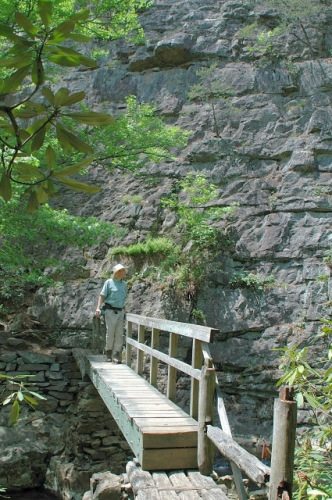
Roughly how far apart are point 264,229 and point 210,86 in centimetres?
530

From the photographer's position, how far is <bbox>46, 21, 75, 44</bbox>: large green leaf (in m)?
1.10

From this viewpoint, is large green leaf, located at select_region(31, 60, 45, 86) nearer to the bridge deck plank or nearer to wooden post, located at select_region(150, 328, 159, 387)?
the bridge deck plank

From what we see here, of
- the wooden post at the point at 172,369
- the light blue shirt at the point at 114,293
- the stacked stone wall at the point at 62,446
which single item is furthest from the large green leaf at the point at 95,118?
the stacked stone wall at the point at 62,446

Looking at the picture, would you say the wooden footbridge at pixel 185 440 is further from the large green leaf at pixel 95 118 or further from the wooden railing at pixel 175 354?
the large green leaf at pixel 95 118

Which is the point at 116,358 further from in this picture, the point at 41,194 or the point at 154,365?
the point at 41,194

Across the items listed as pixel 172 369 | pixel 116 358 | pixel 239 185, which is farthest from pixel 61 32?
pixel 239 185

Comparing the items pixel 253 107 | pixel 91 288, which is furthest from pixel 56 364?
pixel 253 107

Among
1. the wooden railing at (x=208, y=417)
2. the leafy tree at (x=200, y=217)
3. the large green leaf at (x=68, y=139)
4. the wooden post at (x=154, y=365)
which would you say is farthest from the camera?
the leafy tree at (x=200, y=217)

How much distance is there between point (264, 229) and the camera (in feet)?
35.9

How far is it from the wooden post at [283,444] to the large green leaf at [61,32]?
1704 millimetres

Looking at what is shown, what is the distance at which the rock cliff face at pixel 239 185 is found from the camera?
31.2ft

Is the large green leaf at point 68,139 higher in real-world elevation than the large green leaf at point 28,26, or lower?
lower

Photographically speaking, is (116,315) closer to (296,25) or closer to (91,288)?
(91,288)

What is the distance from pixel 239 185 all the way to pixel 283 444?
10.1 metres
